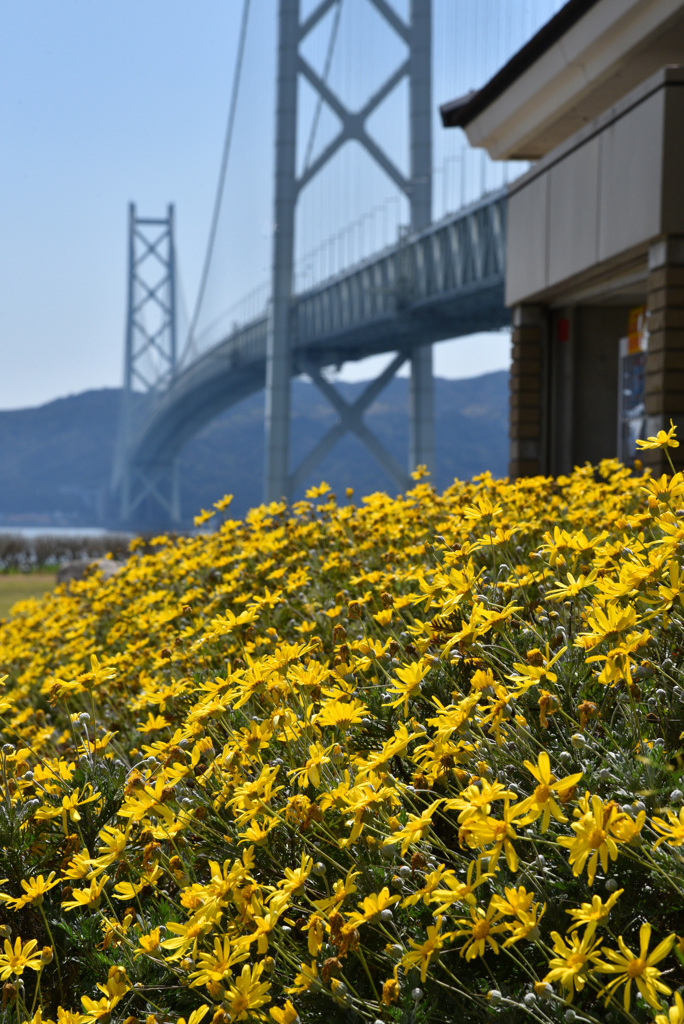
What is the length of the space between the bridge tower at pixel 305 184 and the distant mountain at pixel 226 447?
53.6 metres

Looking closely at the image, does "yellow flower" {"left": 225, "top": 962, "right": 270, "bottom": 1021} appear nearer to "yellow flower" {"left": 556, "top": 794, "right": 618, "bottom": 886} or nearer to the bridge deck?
"yellow flower" {"left": 556, "top": 794, "right": 618, "bottom": 886}

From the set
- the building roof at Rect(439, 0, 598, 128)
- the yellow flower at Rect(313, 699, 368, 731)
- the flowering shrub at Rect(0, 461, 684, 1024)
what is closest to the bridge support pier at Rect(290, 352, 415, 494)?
the building roof at Rect(439, 0, 598, 128)

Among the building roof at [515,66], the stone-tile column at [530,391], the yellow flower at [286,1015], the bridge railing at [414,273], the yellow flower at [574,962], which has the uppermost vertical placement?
the bridge railing at [414,273]

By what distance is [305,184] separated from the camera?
2303 centimetres

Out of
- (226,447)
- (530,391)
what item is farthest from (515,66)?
(226,447)

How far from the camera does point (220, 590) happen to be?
12.8ft

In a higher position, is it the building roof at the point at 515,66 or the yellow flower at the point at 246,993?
the building roof at the point at 515,66

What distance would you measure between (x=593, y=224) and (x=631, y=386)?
161 centimetres

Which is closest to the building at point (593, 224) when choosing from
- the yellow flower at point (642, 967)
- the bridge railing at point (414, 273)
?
the yellow flower at point (642, 967)

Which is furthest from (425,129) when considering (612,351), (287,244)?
(612,351)

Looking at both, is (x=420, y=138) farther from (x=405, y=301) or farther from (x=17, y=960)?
(x=17, y=960)

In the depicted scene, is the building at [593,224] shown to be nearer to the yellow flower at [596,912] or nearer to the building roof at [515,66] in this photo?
the building roof at [515,66]

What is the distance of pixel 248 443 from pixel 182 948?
94.9 m

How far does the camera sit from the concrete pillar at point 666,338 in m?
5.95
